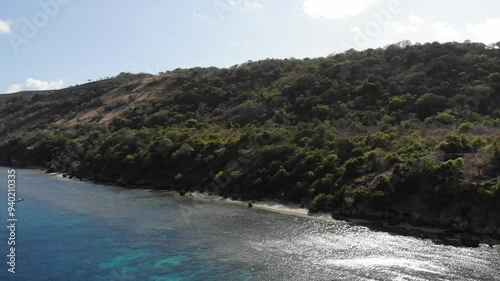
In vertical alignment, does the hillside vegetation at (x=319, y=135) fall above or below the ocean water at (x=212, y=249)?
above

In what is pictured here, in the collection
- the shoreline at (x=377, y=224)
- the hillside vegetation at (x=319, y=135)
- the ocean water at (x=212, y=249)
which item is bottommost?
the ocean water at (x=212, y=249)

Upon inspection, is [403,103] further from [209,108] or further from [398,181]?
[209,108]

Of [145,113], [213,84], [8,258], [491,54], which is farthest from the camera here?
[213,84]

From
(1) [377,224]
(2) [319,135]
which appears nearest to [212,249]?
(1) [377,224]

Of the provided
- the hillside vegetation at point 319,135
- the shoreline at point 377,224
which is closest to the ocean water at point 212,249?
the shoreline at point 377,224

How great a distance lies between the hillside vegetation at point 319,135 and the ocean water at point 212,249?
6299 mm

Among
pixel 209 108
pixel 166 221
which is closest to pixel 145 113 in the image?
pixel 209 108

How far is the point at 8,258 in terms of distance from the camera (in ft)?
111

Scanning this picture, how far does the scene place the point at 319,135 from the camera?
60906 millimetres

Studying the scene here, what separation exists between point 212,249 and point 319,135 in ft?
98.5

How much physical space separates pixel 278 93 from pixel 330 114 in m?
16.7

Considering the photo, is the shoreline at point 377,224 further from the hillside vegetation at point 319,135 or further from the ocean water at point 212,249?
the ocean water at point 212,249

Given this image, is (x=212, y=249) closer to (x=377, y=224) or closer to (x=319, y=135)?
(x=377, y=224)

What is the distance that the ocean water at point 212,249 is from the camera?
3094cm
